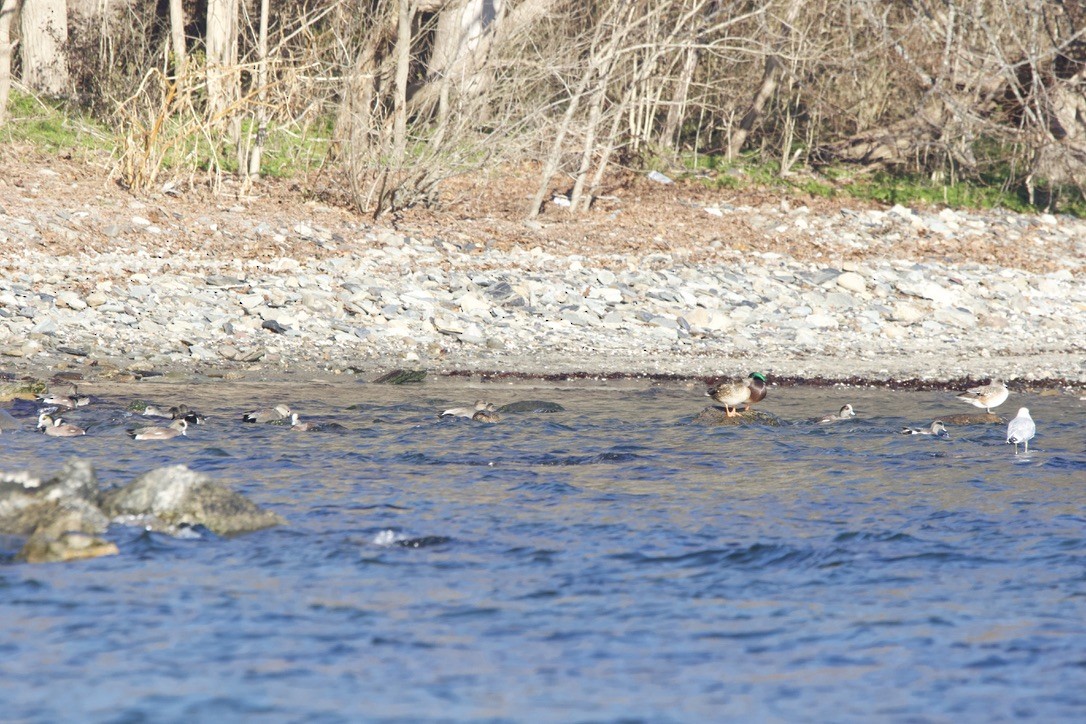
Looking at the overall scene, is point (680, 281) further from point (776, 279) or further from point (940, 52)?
point (940, 52)

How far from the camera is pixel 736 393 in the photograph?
10.6 metres

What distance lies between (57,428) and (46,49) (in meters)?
15.6

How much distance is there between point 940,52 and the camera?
75.6 feet

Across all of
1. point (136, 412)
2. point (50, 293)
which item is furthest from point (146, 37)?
point (136, 412)

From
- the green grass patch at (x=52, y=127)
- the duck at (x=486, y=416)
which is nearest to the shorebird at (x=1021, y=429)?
the duck at (x=486, y=416)

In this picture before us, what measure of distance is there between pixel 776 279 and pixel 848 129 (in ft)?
32.8

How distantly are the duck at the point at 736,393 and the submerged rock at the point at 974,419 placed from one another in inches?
67.3

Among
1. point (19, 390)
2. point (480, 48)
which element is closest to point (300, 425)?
point (19, 390)

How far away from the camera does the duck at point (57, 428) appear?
955 centimetres

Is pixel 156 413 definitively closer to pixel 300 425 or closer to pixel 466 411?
pixel 300 425

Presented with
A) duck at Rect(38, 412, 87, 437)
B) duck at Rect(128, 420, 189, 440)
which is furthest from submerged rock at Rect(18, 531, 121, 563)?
duck at Rect(38, 412, 87, 437)

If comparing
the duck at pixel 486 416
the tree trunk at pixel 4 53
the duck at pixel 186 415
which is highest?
the tree trunk at pixel 4 53

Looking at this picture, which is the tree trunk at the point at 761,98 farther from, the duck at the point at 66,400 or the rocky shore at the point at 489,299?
the duck at the point at 66,400

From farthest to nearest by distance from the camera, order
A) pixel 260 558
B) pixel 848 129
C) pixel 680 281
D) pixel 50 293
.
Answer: pixel 848 129 < pixel 680 281 < pixel 50 293 < pixel 260 558
